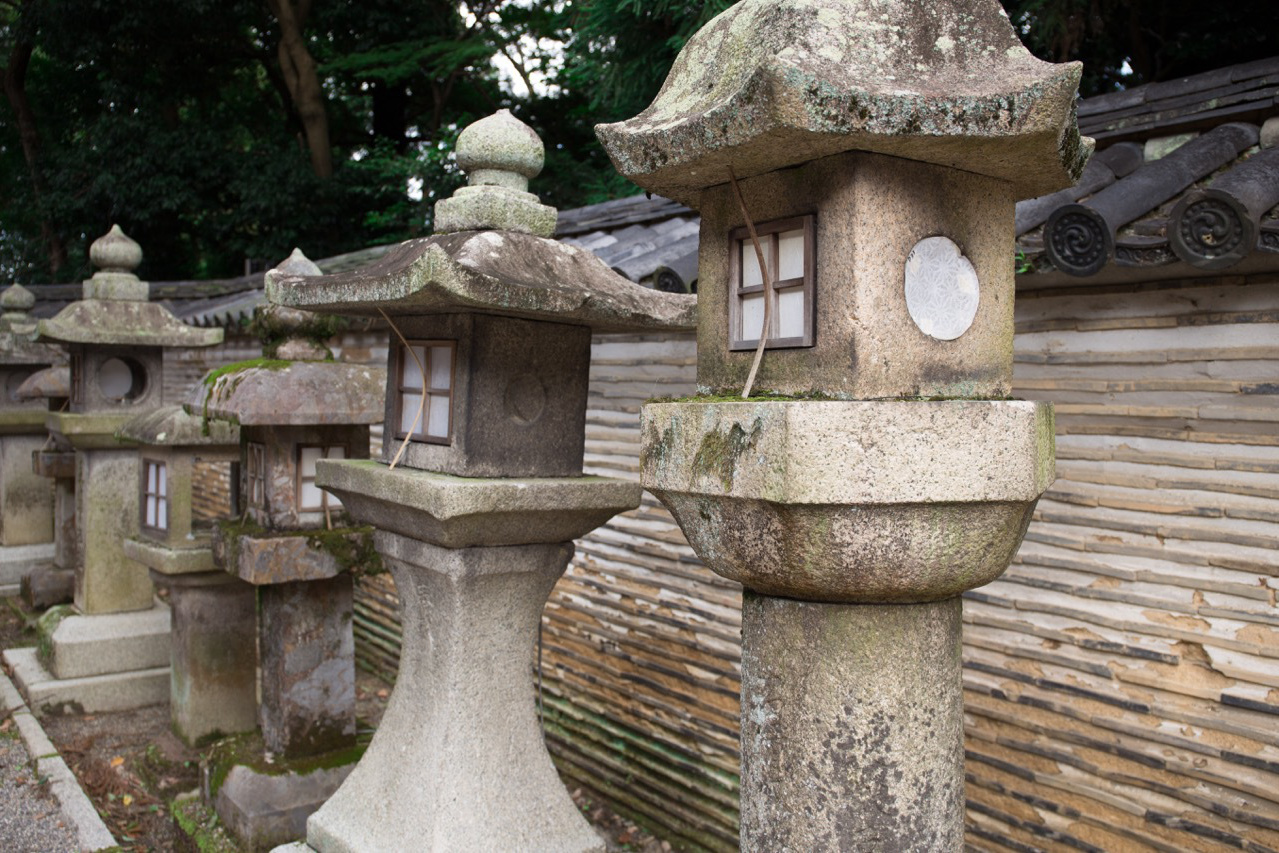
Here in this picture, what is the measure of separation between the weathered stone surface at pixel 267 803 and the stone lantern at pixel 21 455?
21.2 ft

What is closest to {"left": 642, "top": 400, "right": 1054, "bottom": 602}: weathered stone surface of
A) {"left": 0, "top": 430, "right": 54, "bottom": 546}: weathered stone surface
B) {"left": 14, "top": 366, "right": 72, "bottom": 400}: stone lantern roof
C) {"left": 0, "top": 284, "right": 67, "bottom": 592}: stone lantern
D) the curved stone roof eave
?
the curved stone roof eave

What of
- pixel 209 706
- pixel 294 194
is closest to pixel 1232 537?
pixel 209 706

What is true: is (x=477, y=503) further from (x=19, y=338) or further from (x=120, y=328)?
(x=19, y=338)

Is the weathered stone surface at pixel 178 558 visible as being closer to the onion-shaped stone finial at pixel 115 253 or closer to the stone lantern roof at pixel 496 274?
the onion-shaped stone finial at pixel 115 253

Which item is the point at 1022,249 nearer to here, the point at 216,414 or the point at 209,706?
the point at 216,414

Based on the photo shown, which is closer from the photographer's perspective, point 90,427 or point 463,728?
point 463,728

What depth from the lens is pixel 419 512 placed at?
3443 millimetres

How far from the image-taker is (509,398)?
3.52 metres

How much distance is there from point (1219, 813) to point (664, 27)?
6.42 m

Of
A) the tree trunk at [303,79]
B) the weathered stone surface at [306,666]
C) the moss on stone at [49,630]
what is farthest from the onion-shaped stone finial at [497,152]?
the tree trunk at [303,79]

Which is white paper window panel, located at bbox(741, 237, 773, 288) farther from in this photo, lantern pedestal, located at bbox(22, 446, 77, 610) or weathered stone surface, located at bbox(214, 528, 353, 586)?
lantern pedestal, located at bbox(22, 446, 77, 610)

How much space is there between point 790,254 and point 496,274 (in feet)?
3.84

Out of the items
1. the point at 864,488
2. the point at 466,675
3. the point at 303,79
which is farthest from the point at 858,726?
the point at 303,79

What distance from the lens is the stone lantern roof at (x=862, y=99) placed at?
1873 mm
